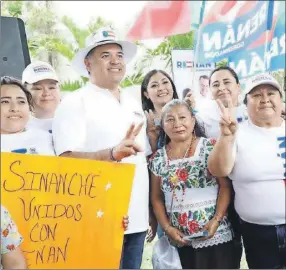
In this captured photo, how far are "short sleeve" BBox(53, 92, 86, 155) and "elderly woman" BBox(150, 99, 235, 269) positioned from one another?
31cm

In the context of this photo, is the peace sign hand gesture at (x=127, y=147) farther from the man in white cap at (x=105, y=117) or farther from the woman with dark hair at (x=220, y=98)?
the woman with dark hair at (x=220, y=98)

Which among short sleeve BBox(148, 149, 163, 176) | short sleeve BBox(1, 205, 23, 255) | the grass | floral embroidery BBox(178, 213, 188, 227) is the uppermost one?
short sleeve BBox(148, 149, 163, 176)

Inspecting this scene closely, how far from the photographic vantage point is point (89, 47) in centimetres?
158

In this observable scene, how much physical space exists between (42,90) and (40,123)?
4.1 inches

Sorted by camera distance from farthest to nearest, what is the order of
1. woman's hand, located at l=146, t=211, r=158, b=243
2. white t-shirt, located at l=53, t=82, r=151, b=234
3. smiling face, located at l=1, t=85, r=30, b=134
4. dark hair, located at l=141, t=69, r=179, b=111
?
1. woman's hand, located at l=146, t=211, r=158, b=243
2. dark hair, located at l=141, t=69, r=179, b=111
3. white t-shirt, located at l=53, t=82, r=151, b=234
4. smiling face, located at l=1, t=85, r=30, b=134

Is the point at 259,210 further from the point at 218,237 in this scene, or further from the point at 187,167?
the point at 187,167

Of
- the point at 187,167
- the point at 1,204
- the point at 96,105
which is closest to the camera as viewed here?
the point at 1,204

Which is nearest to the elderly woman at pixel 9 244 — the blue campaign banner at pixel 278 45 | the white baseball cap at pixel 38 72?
the white baseball cap at pixel 38 72

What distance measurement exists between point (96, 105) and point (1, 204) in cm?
43

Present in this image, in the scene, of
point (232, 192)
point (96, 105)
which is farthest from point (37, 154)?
point (232, 192)

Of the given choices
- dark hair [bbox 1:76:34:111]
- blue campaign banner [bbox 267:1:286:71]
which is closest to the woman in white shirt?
dark hair [bbox 1:76:34:111]

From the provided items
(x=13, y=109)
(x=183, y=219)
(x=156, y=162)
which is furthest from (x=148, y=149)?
(x=13, y=109)

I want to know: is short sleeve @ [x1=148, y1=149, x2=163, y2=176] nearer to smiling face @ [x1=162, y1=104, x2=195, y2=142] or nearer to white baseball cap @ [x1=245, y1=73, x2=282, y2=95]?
smiling face @ [x1=162, y1=104, x2=195, y2=142]

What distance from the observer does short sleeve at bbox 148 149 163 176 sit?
5.65ft
